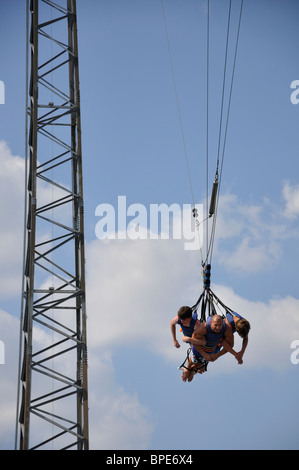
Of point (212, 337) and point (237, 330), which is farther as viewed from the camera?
point (212, 337)

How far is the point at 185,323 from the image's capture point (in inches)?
685

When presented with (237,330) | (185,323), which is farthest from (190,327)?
(237,330)

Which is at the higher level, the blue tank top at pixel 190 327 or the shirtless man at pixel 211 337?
the blue tank top at pixel 190 327

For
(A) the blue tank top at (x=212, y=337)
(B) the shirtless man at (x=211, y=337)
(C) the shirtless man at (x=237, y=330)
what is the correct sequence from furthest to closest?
(A) the blue tank top at (x=212, y=337)
(B) the shirtless man at (x=211, y=337)
(C) the shirtless man at (x=237, y=330)

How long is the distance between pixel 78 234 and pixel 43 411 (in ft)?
12.5

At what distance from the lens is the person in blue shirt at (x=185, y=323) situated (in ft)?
56.4

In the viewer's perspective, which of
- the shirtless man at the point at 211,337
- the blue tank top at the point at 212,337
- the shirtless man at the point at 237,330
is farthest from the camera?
the blue tank top at the point at 212,337

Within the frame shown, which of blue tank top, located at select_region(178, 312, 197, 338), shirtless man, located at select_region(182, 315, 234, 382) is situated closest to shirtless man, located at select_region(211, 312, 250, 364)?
shirtless man, located at select_region(182, 315, 234, 382)

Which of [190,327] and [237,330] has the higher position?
[190,327]

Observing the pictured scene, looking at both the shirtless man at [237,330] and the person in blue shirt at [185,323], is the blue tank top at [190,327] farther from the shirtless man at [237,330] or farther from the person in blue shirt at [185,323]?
the shirtless man at [237,330]

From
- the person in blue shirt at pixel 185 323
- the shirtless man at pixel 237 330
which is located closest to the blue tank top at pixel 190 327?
the person in blue shirt at pixel 185 323

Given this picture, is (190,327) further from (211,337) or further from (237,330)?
(237,330)
